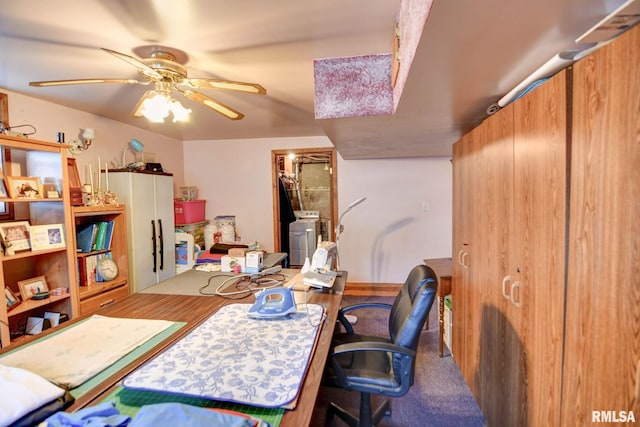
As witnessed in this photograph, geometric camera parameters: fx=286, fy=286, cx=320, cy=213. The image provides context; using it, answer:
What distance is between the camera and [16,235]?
2.00 metres

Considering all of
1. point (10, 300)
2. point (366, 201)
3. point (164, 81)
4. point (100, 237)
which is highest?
point (164, 81)

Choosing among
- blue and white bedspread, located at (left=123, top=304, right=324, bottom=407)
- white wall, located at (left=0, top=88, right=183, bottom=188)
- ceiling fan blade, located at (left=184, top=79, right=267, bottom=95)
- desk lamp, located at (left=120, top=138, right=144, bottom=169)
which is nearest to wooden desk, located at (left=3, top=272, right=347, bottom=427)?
blue and white bedspread, located at (left=123, top=304, right=324, bottom=407)

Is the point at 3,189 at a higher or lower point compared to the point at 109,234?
higher

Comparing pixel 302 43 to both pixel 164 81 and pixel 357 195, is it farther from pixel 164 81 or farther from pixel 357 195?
pixel 357 195

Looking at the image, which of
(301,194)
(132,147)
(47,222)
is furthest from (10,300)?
(301,194)

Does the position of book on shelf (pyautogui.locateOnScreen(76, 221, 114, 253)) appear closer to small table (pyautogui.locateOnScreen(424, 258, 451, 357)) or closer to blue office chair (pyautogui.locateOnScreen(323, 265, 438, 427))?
blue office chair (pyautogui.locateOnScreen(323, 265, 438, 427))

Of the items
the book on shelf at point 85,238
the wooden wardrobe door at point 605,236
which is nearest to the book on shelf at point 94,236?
the book on shelf at point 85,238

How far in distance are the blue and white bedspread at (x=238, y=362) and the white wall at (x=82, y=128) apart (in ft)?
7.99

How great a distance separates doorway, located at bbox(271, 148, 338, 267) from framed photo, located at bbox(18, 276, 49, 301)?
8.11ft

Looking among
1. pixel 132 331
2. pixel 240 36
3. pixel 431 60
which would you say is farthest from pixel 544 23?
pixel 132 331

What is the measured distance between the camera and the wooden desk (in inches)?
33.8

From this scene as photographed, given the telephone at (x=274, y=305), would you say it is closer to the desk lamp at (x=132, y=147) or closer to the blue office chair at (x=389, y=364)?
the blue office chair at (x=389, y=364)

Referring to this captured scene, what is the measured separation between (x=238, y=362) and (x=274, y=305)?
43 cm

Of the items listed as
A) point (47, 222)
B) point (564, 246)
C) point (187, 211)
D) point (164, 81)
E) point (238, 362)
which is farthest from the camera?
point (187, 211)
